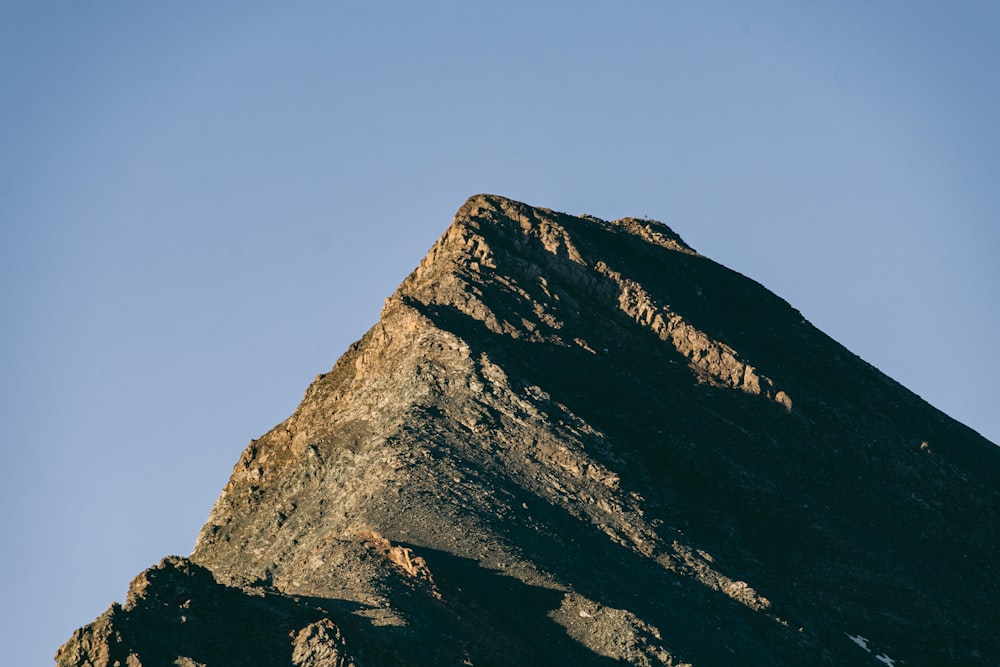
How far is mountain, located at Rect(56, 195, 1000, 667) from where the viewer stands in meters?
73.6

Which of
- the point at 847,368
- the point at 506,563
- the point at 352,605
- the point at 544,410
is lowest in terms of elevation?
the point at 352,605

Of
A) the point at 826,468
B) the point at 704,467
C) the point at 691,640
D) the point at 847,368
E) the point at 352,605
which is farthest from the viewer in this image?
the point at 847,368

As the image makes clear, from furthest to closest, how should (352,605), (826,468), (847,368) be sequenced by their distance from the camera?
(847,368) < (826,468) < (352,605)

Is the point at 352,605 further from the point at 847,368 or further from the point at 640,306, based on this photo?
the point at 847,368

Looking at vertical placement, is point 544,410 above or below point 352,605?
above

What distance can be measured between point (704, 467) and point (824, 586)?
9.45m

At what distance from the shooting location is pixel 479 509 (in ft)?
275

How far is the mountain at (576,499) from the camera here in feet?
241

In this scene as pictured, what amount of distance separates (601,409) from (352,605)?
28145 mm

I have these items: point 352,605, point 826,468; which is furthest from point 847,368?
point 352,605

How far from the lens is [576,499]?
87.4 metres

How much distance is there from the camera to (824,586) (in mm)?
91938

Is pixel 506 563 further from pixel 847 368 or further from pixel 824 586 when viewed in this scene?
pixel 847 368

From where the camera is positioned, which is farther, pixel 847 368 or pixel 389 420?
pixel 847 368
